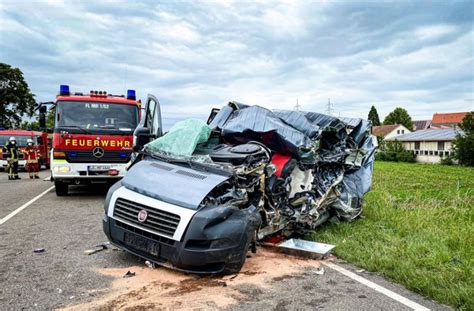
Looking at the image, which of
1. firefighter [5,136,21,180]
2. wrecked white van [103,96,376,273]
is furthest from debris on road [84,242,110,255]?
firefighter [5,136,21,180]

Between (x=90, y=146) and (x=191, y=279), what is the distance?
236 inches

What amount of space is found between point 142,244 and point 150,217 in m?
0.33

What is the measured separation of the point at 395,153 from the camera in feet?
168

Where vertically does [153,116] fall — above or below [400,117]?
below

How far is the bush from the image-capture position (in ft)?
165

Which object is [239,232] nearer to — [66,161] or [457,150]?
[66,161]

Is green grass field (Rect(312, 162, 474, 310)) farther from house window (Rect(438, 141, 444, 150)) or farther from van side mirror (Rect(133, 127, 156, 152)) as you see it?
house window (Rect(438, 141, 444, 150))

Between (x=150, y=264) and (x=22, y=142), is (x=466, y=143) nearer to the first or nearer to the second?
(x=22, y=142)

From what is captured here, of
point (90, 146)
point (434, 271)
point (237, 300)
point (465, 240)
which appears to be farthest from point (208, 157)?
point (90, 146)

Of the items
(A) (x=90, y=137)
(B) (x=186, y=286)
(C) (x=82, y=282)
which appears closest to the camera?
(B) (x=186, y=286)

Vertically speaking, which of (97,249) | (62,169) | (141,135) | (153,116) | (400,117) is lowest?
(97,249)

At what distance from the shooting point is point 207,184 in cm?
396

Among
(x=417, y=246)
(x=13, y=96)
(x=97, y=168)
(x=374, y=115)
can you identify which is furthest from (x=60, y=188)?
(x=374, y=115)

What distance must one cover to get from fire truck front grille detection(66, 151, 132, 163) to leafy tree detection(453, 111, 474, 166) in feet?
126
